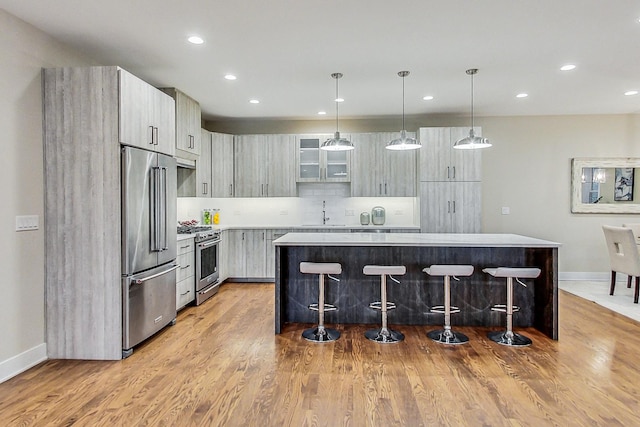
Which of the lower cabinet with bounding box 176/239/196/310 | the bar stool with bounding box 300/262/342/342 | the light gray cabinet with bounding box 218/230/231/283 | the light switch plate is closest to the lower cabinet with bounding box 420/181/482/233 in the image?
the bar stool with bounding box 300/262/342/342

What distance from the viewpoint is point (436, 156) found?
19.2ft

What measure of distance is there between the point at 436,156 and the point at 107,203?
4.61 meters

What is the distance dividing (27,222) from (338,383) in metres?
2.75

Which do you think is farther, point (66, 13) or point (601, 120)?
point (601, 120)

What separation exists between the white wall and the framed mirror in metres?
7.32

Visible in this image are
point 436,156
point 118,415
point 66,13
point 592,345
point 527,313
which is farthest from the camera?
point 436,156

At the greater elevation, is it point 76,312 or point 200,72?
point 200,72

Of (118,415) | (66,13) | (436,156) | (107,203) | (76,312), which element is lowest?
(118,415)

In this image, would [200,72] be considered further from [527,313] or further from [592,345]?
[592,345]

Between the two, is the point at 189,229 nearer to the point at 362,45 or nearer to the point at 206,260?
the point at 206,260

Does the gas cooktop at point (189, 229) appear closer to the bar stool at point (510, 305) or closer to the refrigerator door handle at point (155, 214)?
the refrigerator door handle at point (155, 214)

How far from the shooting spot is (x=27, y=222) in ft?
9.73

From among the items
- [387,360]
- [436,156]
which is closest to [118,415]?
[387,360]

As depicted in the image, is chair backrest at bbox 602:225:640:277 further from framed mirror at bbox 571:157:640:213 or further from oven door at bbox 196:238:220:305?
oven door at bbox 196:238:220:305
